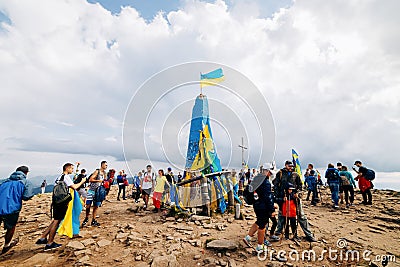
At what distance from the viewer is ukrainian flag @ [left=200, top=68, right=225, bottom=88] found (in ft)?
35.8

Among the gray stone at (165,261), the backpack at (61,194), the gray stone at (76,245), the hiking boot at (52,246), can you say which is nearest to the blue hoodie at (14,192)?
the backpack at (61,194)

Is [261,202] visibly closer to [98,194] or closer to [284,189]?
[284,189]

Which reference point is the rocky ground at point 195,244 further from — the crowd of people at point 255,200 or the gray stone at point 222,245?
the crowd of people at point 255,200

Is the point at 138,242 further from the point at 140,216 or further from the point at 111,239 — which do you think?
the point at 140,216

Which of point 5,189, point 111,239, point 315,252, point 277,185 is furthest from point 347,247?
point 5,189

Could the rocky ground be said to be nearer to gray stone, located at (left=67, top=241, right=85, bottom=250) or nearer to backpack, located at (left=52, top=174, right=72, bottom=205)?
gray stone, located at (left=67, top=241, right=85, bottom=250)

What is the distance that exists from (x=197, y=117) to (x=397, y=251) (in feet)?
28.4

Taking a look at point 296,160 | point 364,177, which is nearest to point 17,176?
point 364,177

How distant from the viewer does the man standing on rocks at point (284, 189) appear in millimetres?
5965

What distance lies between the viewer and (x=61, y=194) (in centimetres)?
529

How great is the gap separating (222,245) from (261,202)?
163 centimetres

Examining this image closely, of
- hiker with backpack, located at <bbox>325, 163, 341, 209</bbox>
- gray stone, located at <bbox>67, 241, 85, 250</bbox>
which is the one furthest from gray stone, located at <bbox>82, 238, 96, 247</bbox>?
hiker with backpack, located at <bbox>325, 163, 341, 209</bbox>

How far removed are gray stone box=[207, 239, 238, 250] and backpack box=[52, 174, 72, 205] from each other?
161 inches

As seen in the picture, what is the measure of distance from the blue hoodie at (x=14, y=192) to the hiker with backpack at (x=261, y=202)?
6179 mm
